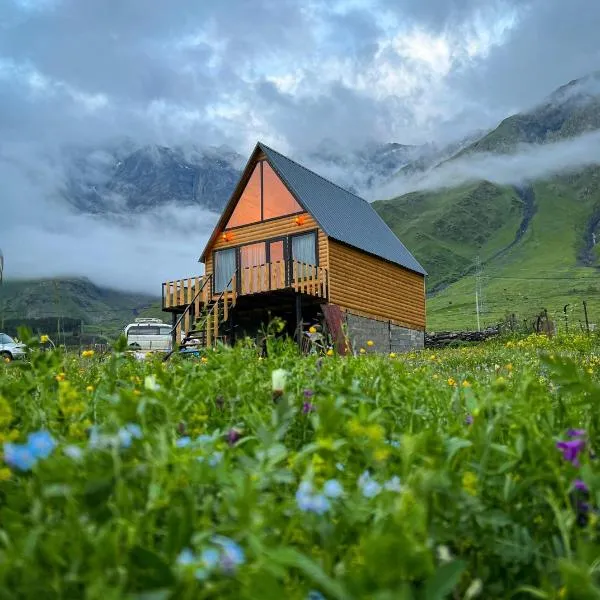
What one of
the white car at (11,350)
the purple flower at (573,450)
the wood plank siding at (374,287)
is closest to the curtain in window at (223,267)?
the wood plank siding at (374,287)

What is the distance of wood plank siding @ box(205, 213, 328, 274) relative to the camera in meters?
23.2

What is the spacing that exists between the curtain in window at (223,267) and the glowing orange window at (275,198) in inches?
89.6

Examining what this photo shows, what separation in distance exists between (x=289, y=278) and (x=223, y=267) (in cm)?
492

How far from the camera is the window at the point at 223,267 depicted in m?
25.5

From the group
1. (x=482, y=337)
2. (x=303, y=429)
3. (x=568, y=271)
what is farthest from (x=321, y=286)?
(x=568, y=271)

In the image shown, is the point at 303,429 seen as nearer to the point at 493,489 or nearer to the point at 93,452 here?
the point at 493,489

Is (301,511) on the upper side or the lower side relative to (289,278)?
lower

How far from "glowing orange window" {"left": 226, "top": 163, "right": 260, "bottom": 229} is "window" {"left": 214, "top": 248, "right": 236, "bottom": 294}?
127 centimetres

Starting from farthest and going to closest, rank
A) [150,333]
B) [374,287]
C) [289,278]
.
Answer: [150,333] → [374,287] → [289,278]

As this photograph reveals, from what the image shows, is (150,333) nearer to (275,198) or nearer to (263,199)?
(263,199)

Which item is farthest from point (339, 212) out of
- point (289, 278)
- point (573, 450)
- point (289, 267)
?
point (573, 450)

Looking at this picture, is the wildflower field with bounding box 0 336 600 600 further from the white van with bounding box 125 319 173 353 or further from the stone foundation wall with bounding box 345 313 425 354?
the white van with bounding box 125 319 173 353

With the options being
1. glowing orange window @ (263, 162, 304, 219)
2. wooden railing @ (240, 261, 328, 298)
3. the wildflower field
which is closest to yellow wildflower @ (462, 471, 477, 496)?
the wildflower field

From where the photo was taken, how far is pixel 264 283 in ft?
73.0
